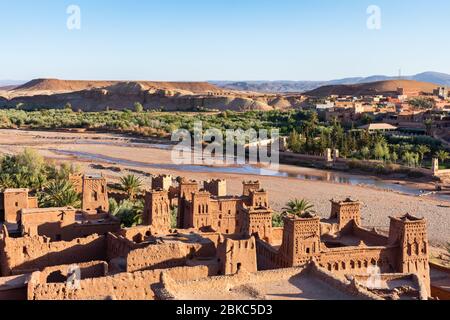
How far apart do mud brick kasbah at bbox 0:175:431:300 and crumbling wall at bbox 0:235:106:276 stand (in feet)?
0.09

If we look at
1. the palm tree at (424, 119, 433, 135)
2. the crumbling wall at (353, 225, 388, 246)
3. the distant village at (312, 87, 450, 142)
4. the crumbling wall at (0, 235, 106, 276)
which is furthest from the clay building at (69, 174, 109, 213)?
the palm tree at (424, 119, 433, 135)

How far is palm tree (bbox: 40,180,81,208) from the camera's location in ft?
84.7

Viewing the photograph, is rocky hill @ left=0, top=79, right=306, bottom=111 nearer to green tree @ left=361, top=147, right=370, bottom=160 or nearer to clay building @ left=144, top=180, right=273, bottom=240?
green tree @ left=361, top=147, right=370, bottom=160

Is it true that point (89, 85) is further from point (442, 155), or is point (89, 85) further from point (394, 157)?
point (442, 155)

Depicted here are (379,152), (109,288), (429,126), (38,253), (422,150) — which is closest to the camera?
(109,288)

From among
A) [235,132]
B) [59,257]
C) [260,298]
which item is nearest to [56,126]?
[235,132]

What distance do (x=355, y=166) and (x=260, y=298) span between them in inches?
1823

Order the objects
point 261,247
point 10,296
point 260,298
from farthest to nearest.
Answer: point 261,247
point 10,296
point 260,298

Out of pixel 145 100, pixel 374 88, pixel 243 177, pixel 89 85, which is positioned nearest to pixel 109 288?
pixel 243 177

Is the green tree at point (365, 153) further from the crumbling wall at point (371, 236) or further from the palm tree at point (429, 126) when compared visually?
the crumbling wall at point (371, 236)

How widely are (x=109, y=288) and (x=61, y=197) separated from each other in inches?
509

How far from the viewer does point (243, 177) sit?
50.0 meters
